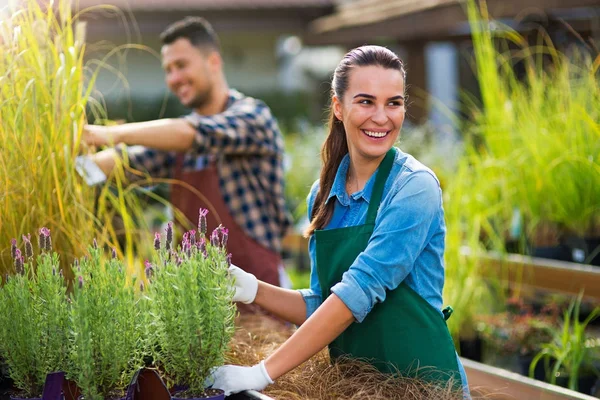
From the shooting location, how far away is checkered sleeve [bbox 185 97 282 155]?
9.82 ft

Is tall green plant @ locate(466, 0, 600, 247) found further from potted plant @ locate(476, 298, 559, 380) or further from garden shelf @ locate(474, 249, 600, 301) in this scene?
potted plant @ locate(476, 298, 559, 380)

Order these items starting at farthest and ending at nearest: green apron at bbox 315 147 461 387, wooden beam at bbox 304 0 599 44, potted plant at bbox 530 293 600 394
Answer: wooden beam at bbox 304 0 599 44, potted plant at bbox 530 293 600 394, green apron at bbox 315 147 461 387

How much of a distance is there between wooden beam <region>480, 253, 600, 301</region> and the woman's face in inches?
68.3

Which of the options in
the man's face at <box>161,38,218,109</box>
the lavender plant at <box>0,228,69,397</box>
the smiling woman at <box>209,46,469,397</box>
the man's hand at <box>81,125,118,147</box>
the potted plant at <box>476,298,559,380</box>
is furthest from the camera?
the potted plant at <box>476,298,559,380</box>

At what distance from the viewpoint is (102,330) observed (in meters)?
1.56

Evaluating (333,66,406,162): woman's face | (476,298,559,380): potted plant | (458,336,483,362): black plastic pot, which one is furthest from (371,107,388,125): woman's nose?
(458,336,483,362): black plastic pot

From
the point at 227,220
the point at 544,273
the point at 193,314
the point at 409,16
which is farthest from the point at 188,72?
the point at 409,16

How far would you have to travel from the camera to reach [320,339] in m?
1.70

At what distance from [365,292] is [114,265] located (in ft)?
1.65

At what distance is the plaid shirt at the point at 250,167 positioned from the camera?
3.26 metres

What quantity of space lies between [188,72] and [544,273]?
1.71m

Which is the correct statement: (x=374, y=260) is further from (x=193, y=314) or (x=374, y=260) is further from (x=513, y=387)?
(x=513, y=387)

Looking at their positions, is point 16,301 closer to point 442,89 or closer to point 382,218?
point 382,218

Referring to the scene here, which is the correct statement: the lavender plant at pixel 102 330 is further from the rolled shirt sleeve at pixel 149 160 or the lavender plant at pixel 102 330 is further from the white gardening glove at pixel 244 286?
the rolled shirt sleeve at pixel 149 160
